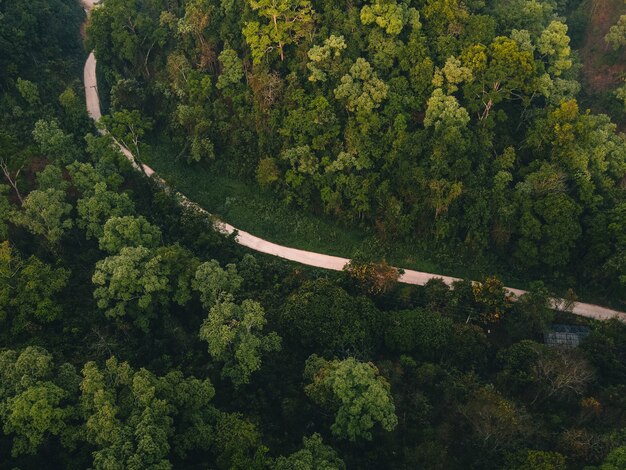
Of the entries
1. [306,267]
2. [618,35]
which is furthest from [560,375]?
[618,35]

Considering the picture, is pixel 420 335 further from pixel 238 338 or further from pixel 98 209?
pixel 98 209

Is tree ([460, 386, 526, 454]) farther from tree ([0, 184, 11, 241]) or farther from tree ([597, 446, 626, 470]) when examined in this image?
tree ([0, 184, 11, 241])

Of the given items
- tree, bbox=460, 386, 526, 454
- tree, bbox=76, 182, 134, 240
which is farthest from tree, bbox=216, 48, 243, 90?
tree, bbox=460, 386, 526, 454

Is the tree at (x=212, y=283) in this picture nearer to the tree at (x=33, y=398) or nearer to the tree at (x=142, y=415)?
the tree at (x=142, y=415)

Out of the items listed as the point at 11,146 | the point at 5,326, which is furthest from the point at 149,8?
the point at 5,326

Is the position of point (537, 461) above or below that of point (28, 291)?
below
